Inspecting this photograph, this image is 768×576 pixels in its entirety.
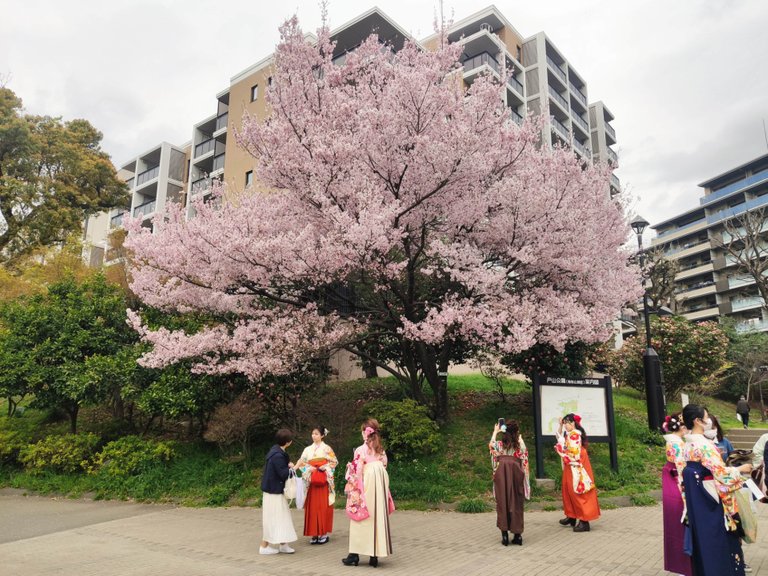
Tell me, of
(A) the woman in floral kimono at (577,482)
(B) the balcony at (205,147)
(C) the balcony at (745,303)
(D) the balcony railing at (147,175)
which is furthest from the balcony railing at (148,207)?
(C) the balcony at (745,303)

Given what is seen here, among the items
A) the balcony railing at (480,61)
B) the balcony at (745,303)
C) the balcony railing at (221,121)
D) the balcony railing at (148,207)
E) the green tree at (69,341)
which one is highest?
the balcony railing at (480,61)

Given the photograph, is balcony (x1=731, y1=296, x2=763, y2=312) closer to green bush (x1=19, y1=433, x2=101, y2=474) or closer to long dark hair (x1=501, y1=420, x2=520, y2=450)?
long dark hair (x1=501, y1=420, x2=520, y2=450)

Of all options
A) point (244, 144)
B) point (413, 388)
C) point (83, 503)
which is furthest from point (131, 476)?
point (244, 144)

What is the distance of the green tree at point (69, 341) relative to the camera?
13188 mm

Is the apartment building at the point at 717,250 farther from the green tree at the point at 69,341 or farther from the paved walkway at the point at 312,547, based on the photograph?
the green tree at the point at 69,341

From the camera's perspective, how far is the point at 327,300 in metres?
13.0

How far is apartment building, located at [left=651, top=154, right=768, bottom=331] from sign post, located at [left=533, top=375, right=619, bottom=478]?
50.5 metres

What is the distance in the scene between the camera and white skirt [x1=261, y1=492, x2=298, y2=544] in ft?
22.9

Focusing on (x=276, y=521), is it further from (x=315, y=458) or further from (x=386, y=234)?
(x=386, y=234)

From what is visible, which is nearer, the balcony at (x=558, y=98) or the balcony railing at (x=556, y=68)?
the balcony at (x=558, y=98)

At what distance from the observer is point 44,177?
2642 centimetres

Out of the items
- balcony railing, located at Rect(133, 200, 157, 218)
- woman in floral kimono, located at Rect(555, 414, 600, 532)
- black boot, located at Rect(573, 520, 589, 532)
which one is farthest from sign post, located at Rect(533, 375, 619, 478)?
balcony railing, located at Rect(133, 200, 157, 218)

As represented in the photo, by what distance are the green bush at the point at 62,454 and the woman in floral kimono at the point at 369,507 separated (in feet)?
31.9

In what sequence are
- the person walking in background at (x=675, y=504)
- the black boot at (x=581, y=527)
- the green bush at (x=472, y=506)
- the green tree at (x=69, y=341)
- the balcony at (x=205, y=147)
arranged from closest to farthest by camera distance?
the person walking in background at (x=675, y=504) < the black boot at (x=581, y=527) < the green bush at (x=472, y=506) < the green tree at (x=69, y=341) < the balcony at (x=205, y=147)
